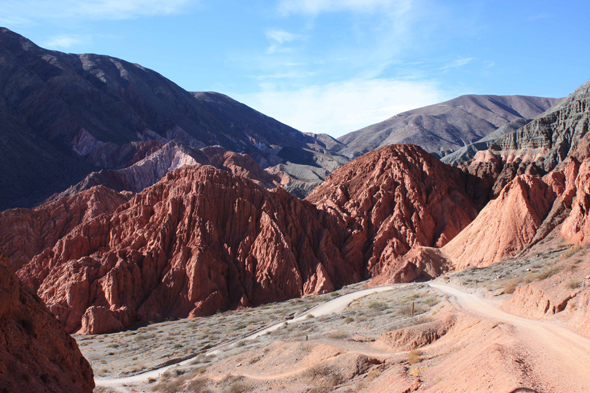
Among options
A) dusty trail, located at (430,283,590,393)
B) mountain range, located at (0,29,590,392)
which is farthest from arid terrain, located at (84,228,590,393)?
mountain range, located at (0,29,590,392)

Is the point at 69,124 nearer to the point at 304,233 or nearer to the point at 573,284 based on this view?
the point at 304,233

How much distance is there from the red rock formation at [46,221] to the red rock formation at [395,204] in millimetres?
31554

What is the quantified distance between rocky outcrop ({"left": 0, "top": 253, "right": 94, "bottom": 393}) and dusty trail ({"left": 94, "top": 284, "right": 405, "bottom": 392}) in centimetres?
1219

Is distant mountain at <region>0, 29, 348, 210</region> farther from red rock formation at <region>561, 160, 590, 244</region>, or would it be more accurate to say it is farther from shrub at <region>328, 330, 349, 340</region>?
shrub at <region>328, 330, 349, 340</region>

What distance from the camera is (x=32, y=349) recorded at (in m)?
12.9

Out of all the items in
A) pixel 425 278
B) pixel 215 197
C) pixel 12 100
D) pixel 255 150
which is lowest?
pixel 425 278

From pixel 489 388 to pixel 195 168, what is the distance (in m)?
56.2

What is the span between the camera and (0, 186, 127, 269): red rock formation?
2668 inches

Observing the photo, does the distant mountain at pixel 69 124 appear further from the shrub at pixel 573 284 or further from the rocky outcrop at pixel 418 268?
the shrub at pixel 573 284

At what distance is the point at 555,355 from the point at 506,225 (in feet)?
115

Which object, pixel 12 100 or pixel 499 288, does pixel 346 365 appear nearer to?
pixel 499 288

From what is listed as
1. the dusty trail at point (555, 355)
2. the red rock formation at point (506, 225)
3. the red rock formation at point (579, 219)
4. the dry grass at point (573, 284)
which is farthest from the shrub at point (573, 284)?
the red rock formation at point (506, 225)

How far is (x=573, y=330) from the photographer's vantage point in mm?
16750

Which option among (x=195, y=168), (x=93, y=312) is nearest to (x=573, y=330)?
(x=93, y=312)
